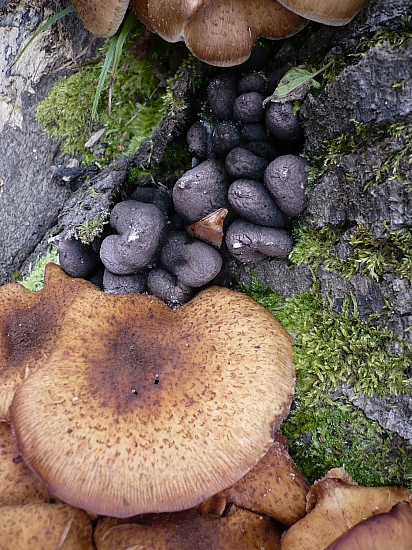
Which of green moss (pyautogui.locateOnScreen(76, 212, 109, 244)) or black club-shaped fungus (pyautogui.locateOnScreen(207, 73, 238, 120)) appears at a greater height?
black club-shaped fungus (pyautogui.locateOnScreen(207, 73, 238, 120))

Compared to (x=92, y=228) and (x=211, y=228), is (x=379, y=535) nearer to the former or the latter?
(x=211, y=228)

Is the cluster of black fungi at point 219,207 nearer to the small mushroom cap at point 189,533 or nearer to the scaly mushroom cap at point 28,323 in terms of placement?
the scaly mushroom cap at point 28,323

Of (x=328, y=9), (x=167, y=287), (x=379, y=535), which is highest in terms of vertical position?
(x=328, y=9)

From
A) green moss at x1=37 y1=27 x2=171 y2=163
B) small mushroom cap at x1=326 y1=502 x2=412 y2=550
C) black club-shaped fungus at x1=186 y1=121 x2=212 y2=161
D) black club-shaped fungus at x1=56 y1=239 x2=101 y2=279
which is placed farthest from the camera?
green moss at x1=37 y1=27 x2=171 y2=163

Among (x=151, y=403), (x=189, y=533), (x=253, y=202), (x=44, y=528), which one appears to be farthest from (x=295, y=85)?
(x=44, y=528)

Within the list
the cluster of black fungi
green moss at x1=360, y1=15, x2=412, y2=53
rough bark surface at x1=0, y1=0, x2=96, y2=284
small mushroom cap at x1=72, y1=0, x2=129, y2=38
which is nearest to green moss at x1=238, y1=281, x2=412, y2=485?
the cluster of black fungi

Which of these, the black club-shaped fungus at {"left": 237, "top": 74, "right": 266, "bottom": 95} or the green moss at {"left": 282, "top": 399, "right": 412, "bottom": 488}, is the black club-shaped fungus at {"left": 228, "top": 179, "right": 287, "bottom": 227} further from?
the green moss at {"left": 282, "top": 399, "right": 412, "bottom": 488}
